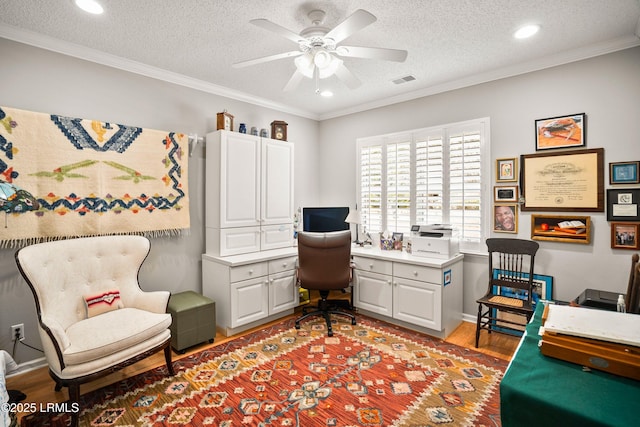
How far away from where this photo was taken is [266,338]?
3240mm

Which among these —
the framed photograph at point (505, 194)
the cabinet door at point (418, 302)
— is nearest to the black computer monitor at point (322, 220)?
the cabinet door at point (418, 302)

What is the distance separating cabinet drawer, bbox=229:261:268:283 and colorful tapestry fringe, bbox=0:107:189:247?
0.74 meters

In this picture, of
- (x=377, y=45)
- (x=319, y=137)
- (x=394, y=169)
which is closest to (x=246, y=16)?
(x=377, y=45)

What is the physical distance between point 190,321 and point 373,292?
6.41ft

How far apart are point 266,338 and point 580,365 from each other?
2741mm

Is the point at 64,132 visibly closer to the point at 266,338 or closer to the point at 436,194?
the point at 266,338

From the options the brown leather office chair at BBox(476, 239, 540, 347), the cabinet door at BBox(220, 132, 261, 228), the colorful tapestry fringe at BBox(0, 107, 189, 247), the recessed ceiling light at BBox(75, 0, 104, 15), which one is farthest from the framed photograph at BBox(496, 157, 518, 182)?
the recessed ceiling light at BBox(75, 0, 104, 15)

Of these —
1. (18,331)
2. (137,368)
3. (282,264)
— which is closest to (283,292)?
(282,264)

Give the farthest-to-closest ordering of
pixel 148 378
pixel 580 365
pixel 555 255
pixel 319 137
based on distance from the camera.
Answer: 1. pixel 319 137
2. pixel 555 255
3. pixel 148 378
4. pixel 580 365

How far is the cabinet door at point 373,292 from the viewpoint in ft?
11.8

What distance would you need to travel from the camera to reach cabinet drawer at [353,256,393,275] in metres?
3.59

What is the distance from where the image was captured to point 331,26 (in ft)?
8.13

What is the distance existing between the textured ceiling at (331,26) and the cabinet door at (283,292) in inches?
86.7

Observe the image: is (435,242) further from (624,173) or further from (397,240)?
(624,173)
